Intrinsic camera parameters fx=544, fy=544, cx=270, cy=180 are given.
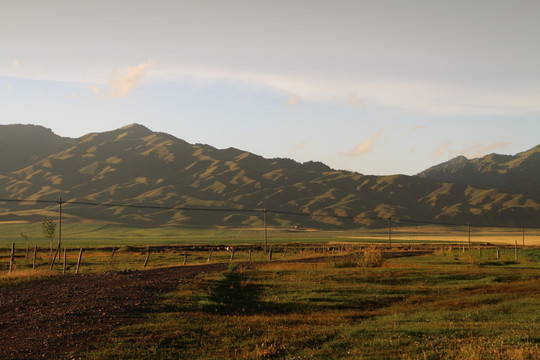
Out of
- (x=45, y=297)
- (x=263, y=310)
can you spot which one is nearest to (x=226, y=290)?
(x=263, y=310)

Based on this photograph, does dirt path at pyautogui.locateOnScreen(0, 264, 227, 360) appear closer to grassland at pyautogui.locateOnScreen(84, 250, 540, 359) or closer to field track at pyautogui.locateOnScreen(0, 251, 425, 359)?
field track at pyautogui.locateOnScreen(0, 251, 425, 359)

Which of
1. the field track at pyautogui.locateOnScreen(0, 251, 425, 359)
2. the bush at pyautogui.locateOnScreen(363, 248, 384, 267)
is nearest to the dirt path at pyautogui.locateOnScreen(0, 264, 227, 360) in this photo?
the field track at pyautogui.locateOnScreen(0, 251, 425, 359)

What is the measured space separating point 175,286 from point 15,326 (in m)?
13.6

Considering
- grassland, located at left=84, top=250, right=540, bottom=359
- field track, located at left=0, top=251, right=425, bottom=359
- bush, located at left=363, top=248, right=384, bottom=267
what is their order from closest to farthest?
grassland, located at left=84, top=250, right=540, bottom=359 < field track, located at left=0, top=251, right=425, bottom=359 < bush, located at left=363, top=248, right=384, bottom=267

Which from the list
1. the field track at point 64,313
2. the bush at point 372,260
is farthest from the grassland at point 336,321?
the bush at point 372,260

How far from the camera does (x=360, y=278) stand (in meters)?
40.8

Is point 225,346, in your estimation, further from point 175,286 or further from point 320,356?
point 175,286

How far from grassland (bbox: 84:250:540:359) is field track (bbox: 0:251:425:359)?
90cm

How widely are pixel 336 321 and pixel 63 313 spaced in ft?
36.4

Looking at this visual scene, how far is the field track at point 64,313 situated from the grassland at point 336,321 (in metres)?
0.90

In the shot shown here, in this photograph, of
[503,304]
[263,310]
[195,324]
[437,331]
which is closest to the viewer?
[437,331]

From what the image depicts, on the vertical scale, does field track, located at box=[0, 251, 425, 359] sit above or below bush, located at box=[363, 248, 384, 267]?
above

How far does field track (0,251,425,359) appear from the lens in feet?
53.8

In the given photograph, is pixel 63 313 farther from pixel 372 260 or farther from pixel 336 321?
pixel 372 260
